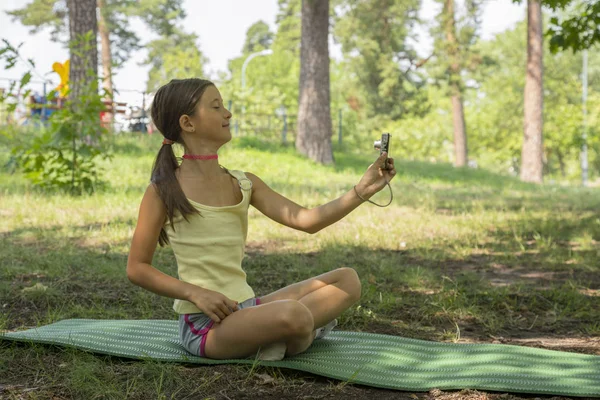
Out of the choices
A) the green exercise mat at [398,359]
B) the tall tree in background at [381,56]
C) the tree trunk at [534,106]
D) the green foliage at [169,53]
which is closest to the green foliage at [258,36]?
the green foliage at [169,53]

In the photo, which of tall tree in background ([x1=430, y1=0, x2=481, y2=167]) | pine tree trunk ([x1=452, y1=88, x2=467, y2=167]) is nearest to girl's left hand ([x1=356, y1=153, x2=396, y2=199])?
tall tree in background ([x1=430, y1=0, x2=481, y2=167])

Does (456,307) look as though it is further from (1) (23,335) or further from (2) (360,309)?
(1) (23,335)

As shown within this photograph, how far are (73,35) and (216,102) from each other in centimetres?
1036

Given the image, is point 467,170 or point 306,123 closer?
point 306,123

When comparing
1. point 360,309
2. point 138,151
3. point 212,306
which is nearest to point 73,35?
point 138,151

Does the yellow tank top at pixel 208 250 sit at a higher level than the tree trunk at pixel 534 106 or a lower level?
lower

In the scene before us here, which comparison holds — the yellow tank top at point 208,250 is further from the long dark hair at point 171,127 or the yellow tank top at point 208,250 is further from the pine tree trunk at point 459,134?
the pine tree trunk at point 459,134

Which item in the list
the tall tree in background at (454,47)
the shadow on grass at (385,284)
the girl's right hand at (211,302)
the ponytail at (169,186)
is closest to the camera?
the girl's right hand at (211,302)

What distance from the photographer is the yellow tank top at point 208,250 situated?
11.1 feet

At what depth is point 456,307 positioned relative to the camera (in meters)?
5.03

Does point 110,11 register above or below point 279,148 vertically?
above

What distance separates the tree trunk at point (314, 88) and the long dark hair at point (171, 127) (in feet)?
49.6

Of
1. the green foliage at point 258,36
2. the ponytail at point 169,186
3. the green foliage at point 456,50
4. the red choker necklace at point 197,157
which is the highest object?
the green foliage at point 258,36

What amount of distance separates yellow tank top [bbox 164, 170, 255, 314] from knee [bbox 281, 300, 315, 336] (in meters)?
0.27
